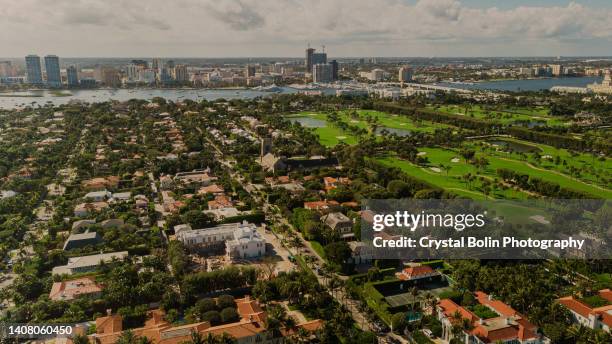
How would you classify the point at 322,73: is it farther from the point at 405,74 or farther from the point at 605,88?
the point at 605,88

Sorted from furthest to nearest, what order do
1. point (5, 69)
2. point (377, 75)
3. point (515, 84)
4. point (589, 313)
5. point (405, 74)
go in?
point (5, 69) < point (377, 75) < point (405, 74) < point (515, 84) < point (589, 313)

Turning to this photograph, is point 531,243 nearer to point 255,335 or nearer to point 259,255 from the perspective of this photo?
point 259,255

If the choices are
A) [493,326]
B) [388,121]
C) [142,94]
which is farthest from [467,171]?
[142,94]

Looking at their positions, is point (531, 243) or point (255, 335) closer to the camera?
point (255, 335)

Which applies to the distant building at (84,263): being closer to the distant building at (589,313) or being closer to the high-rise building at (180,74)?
the distant building at (589,313)

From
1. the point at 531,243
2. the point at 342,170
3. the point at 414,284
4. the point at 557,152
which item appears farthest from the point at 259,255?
the point at 557,152

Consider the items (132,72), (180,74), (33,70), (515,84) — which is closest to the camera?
(33,70)

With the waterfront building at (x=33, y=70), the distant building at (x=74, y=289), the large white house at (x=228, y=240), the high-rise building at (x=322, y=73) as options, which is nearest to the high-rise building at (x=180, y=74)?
the waterfront building at (x=33, y=70)

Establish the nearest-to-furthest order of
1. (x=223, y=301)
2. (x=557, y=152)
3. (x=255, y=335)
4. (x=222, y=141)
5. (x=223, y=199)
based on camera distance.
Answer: (x=255, y=335), (x=223, y=301), (x=223, y=199), (x=557, y=152), (x=222, y=141)
